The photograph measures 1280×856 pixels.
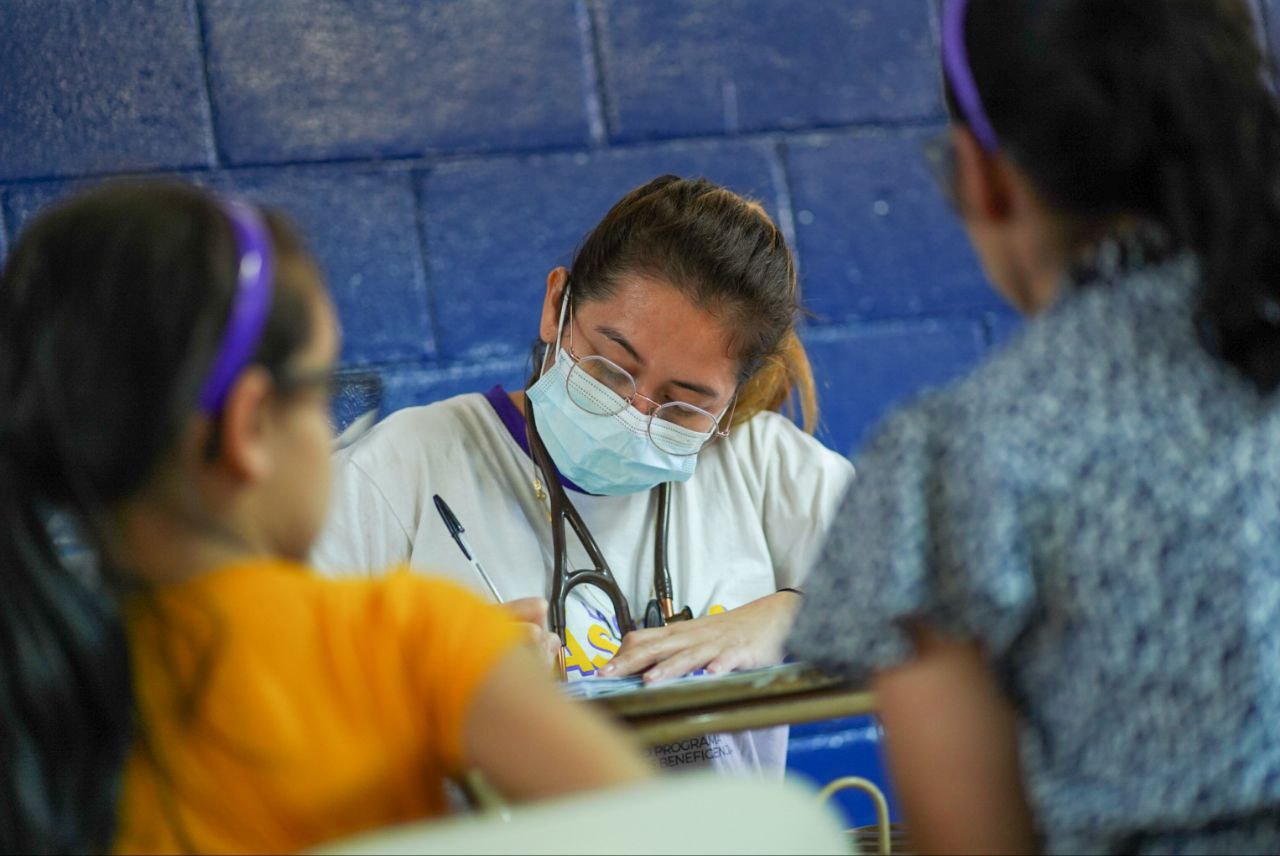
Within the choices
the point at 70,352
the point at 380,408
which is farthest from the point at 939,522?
the point at 380,408

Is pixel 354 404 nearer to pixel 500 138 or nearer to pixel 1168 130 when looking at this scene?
pixel 500 138

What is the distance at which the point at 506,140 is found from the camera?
2.37 metres

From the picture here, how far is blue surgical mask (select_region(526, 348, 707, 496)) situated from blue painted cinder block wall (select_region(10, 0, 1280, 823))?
1.88ft

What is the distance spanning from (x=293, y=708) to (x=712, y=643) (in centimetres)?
92

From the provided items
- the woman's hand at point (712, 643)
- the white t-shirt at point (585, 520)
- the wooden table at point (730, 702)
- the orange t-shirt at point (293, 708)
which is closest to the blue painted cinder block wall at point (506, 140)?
the white t-shirt at point (585, 520)

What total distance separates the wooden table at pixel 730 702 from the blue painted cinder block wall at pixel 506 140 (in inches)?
55.4

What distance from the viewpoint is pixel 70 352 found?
2.50 ft

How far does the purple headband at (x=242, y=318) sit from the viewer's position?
76 cm

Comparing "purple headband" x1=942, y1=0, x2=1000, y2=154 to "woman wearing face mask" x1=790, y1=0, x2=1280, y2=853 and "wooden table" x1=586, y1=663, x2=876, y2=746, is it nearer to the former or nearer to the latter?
"woman wearing face mask" x1=790, y1=0, x2=1280, y2=853

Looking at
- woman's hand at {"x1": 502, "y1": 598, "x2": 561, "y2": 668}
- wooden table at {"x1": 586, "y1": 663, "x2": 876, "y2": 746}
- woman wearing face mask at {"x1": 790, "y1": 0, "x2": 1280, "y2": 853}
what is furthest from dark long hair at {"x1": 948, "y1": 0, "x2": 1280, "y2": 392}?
woman's hand at {"x1": 502, "y1": 598, "x2": 561, "y2": 668}

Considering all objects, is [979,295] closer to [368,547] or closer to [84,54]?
[368,547]

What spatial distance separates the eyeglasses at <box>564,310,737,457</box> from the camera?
5.73ft

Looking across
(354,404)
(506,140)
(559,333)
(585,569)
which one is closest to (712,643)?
(585,569)

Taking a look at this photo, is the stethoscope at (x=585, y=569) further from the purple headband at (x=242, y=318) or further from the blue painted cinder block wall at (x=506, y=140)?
the purple headband at (x=242, y=318)
